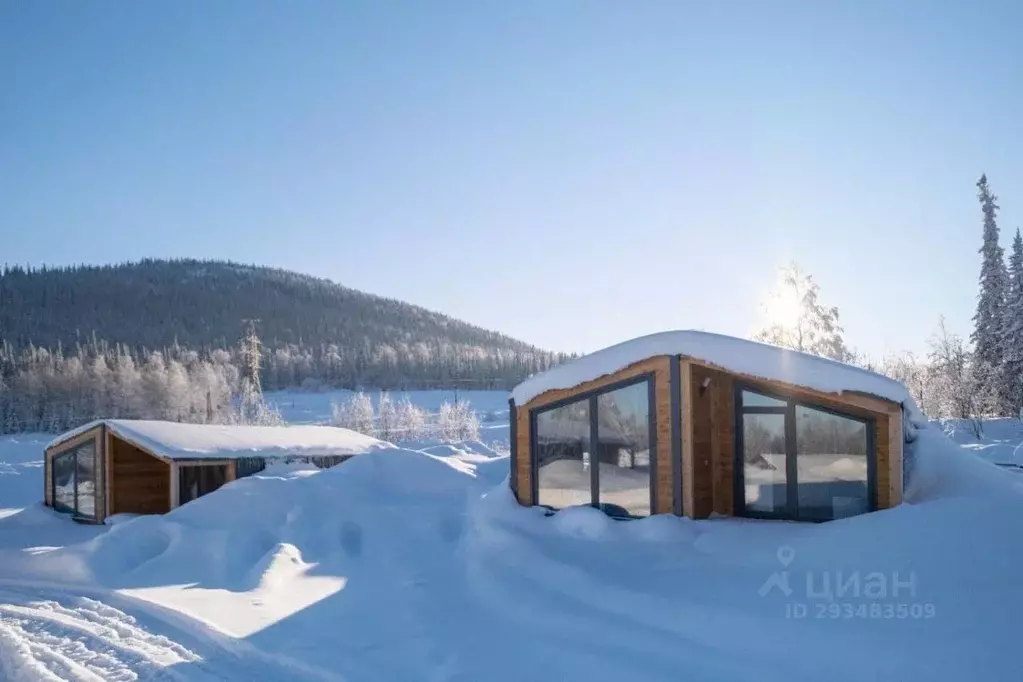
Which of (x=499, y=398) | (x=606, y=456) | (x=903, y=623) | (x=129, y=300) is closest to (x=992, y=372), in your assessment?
(x=606, y=456)

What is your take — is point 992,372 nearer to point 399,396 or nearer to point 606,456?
point 606,456

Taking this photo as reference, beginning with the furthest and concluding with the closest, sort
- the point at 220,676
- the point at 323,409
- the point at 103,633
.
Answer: the point at 323,409 → the point at 103,633 → the point at 220,676

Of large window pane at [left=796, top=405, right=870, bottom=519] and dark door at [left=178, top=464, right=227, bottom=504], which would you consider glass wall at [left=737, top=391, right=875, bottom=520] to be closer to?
A: large window pane at [left=796, top=405, right=870, bottom=519]

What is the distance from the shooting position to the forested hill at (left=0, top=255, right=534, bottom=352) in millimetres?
98562

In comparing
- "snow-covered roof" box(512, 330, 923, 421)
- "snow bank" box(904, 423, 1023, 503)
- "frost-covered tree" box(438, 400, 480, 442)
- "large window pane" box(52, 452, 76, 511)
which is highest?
"snow-covered roof" box(512, 330, 923, 421)

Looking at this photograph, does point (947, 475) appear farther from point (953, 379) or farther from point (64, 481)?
point (953, 379)

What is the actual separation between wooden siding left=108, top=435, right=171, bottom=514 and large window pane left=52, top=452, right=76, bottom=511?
164 centimetres

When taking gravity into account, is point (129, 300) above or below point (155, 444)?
above

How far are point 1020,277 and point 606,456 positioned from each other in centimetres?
2495

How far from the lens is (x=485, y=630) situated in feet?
23.9

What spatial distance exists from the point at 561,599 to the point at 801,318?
98.1ft

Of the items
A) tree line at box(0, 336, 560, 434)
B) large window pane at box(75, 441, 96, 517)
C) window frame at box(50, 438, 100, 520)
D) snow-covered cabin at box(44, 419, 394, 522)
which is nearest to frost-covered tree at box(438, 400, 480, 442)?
tree line at box(0, 336, 560, 434)

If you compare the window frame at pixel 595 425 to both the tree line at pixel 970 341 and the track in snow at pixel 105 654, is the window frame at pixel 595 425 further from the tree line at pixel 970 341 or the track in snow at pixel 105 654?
the tree line at pixel 970 341

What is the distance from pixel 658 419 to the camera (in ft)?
33.6
